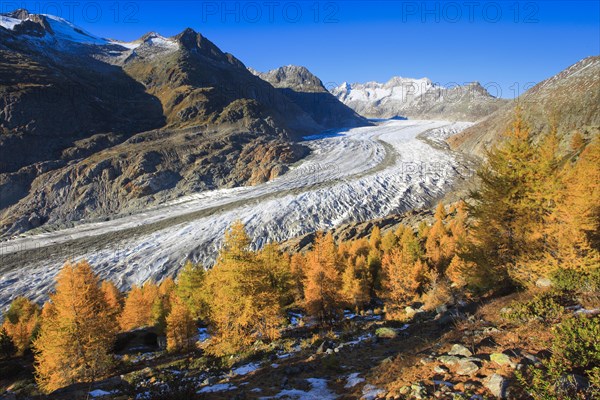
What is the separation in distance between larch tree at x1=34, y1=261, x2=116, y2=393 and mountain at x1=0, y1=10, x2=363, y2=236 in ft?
204

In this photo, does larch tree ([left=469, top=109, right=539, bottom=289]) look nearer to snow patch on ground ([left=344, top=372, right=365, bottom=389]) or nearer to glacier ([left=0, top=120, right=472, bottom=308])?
snow patch on ground ([left=344, top=372, right=365, bottom=389])

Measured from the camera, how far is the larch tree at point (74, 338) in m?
18.9

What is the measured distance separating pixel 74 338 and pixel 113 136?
97.7 metres

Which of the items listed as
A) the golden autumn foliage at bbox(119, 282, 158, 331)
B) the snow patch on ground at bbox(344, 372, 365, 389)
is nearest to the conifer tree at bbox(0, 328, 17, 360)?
the golden autumn foliage at bbox(119, 282, 158, 331)

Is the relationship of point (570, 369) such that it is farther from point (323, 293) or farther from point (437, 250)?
point (437, 250)

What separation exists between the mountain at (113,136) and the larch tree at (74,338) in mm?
62318

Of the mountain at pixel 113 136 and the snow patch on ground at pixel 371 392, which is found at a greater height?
the mountain at pixel 113 136

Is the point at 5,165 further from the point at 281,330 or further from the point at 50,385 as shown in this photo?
the point at 281,330

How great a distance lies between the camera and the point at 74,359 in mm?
19281

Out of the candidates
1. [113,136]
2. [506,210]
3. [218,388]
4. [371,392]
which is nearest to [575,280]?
[506,210]

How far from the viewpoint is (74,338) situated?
19.1m

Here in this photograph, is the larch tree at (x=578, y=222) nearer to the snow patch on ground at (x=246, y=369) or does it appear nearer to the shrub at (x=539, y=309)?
the shrub at (x=539, y=309)

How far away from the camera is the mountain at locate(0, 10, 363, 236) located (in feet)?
264

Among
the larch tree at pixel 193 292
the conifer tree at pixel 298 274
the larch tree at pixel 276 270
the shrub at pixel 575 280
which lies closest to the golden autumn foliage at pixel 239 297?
the larch tree at pixel 276 270
